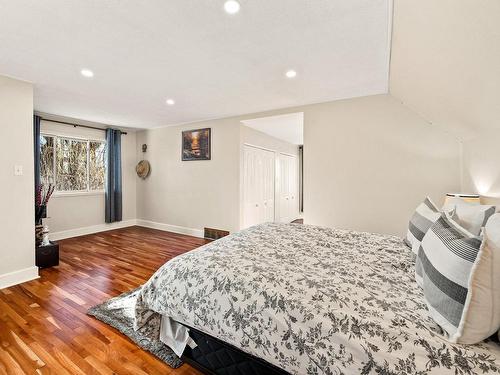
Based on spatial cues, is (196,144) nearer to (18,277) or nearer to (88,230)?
(88,230)

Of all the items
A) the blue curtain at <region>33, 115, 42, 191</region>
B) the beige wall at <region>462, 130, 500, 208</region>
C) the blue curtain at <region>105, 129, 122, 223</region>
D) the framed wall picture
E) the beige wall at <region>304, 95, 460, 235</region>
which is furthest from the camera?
the blue curtain at <region>105, 129, 122, 223</region>

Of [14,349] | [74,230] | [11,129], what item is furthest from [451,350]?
[74,230]

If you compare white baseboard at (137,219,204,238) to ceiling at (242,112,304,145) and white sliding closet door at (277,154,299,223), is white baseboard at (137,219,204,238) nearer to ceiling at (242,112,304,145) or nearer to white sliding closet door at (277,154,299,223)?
white sliding closet door at (277,154,299,223)

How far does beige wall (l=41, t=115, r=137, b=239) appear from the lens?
4559 millimetres

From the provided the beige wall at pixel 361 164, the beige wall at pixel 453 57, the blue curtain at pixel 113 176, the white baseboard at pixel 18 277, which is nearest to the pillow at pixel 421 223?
the beige wall at pixel 453 57

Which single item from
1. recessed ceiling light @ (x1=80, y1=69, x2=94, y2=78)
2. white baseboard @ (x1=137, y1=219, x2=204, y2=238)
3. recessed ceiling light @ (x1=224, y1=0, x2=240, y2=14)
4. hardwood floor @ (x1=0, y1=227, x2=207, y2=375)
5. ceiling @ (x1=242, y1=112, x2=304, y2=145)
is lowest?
hardwood floor @ (x1=0, y1=227, x2=207, y2=375)

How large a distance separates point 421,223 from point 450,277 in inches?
36.6

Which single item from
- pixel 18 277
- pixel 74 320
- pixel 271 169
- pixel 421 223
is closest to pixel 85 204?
pixel 18 277

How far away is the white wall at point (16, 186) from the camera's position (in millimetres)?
2652

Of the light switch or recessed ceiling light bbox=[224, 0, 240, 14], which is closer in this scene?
recessed ceiling light bbox=[224, 0, 240, 14]

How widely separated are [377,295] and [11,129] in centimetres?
389

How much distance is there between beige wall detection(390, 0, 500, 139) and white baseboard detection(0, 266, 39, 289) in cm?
440

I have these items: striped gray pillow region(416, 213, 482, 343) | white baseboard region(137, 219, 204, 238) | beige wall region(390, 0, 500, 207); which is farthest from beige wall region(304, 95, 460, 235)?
white baseboard region(137, 219, 204, 238)

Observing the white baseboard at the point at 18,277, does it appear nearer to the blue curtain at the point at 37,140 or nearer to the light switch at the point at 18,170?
the light switch at the point at 18,170
